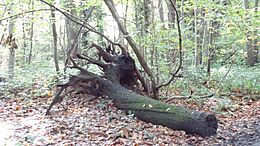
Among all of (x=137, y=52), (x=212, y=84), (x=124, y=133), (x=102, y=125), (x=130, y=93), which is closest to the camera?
(x=124, y=133)

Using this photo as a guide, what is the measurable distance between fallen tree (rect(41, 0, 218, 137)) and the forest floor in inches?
7.7

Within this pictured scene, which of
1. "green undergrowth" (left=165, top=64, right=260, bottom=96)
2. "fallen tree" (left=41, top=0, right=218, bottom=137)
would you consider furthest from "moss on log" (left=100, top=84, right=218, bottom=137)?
"green undergrowth" (left=165, top=64, right=260, bottom=96)

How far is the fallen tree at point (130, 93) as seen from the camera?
6.93 m

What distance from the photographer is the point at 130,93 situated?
8555 mm

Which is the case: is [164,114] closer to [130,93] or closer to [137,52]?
[130,93]

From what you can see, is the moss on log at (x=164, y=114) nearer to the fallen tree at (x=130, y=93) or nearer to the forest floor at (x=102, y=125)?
the fallen tree at (x=130, y=93)

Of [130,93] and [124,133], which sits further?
[130,93]

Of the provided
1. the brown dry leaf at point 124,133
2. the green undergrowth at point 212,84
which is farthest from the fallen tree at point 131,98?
the green undergrowth at point 212,84

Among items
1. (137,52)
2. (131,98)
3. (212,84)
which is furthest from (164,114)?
(212,84)

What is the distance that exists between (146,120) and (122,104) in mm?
959

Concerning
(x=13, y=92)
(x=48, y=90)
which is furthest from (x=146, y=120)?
(x=13, y=92)

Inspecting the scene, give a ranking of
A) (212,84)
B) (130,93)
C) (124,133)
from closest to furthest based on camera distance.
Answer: (124,133) → (130,93) → (212,84)

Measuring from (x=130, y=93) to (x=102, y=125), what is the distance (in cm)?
150

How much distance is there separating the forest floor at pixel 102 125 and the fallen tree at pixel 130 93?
0.20m
